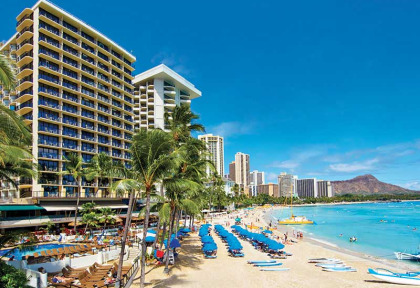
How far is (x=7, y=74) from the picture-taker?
8.40 meters

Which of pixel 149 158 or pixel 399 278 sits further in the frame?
pixel 399 278

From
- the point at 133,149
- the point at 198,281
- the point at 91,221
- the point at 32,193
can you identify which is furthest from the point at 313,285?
the point at 32,193

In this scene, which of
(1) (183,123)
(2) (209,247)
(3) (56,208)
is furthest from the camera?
(3) (56,208)

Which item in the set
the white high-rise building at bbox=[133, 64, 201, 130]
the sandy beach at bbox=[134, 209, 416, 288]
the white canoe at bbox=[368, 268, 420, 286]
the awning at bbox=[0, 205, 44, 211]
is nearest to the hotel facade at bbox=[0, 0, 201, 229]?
the awning at bbox=[0, 205, 44, 211]

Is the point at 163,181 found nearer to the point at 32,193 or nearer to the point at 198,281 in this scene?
the point at 198,281

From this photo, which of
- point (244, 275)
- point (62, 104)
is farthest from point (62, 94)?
point (244, 275)

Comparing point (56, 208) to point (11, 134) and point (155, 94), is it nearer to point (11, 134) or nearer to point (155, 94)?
point (11, 134)

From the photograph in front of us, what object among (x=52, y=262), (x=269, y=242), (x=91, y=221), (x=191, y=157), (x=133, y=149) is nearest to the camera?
(x=133, y=149)

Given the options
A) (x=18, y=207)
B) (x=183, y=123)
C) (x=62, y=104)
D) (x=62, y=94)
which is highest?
(x=62, y=94)

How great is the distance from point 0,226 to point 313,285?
34.0 meters

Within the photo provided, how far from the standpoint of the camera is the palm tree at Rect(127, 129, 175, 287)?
15.7 metres

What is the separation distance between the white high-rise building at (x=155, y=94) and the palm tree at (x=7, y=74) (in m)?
65.5

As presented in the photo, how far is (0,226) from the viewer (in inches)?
1344

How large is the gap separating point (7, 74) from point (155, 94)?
68.9 m
